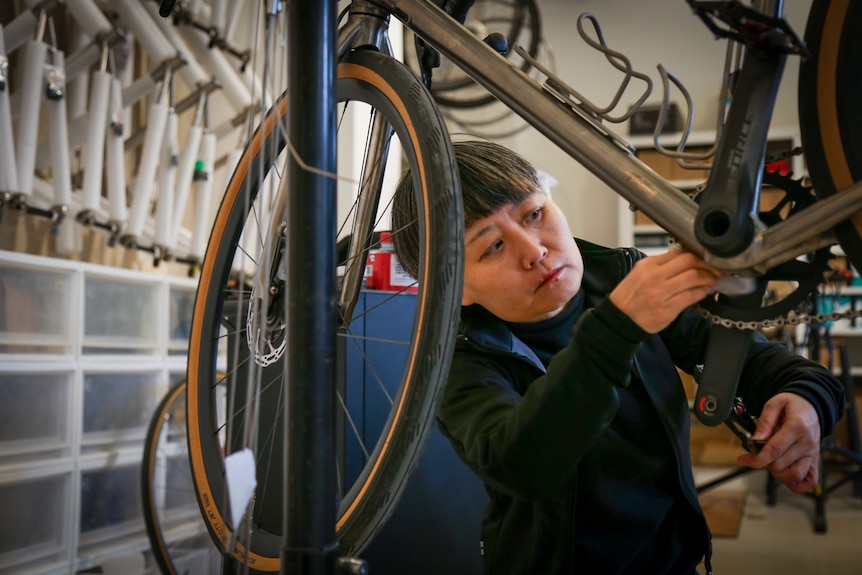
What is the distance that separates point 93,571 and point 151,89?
3.87 ft

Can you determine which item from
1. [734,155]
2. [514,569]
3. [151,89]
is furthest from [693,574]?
[151,89]

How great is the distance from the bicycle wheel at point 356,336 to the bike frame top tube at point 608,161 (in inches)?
2.3

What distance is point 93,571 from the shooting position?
5.45 feet

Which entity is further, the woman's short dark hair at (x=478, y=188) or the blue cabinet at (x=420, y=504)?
the blue cabinet at (x=420, y=504)

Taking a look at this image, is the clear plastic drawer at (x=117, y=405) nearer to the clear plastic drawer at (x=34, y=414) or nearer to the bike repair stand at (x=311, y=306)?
the clear plastic drawer at (x=34, y=414)

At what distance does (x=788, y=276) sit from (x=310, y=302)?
0.37 m

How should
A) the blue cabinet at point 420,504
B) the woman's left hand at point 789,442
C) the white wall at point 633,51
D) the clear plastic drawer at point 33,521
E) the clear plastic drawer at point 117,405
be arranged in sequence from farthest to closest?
the white wall at point 633,51, the clear plastic drawer at point 117,405, the clear plastic drawer at point 33,521, the blue cabinet at point 420,504, the woman's left hand at point 789,442

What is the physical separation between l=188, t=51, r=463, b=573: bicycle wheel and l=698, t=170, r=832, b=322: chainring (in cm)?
22

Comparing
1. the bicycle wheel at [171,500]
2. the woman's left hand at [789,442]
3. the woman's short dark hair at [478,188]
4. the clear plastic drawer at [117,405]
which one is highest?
the woman's short dark hair at [478,188]

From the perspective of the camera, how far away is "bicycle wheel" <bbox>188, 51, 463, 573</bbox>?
0.61 metres

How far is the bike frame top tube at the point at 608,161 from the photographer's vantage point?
551 millimetres

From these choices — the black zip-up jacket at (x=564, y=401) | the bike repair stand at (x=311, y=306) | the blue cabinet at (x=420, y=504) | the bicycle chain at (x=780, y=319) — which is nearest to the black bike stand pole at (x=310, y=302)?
the bike repair stand at (x=311, y=306)

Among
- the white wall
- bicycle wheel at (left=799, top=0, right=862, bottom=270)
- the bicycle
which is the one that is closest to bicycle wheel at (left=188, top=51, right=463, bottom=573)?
the bicycle

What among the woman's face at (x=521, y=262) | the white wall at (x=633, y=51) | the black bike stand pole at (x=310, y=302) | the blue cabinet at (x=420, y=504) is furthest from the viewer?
the white wall at (x=633, y=51)
